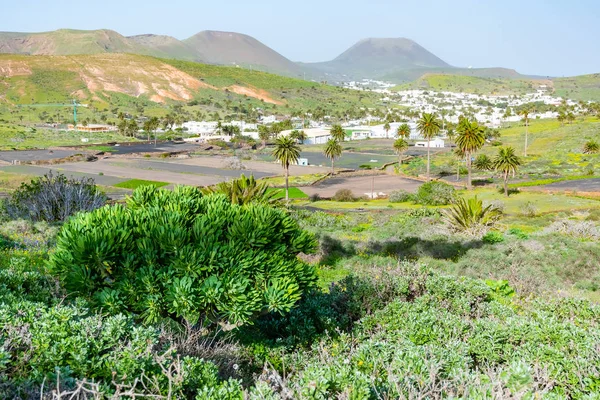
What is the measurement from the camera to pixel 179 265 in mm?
9234

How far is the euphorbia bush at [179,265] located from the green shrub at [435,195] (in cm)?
4690

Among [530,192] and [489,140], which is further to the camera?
[489,140]

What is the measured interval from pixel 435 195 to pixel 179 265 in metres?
49.6

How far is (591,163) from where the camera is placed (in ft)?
270

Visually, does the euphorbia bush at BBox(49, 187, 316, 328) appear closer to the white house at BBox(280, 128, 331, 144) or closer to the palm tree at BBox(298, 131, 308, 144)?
the palm tree at BBox(298, 131, 308, 144)

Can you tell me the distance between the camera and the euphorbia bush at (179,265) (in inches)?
353

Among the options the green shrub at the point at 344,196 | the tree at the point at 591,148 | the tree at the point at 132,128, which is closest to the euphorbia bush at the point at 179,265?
the green shrub at the point at 344,196

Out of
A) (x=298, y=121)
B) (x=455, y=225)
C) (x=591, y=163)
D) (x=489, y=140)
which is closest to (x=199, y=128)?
(x=298, y=121)

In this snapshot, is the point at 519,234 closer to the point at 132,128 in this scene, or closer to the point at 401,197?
the point at 401,197

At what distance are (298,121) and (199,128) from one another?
46078mm

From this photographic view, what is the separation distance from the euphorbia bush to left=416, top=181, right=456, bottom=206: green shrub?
4690 cm

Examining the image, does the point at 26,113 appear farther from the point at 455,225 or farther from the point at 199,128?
the point at 455,225

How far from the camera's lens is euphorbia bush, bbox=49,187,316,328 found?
897cm

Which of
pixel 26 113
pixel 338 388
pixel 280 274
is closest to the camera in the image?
pixel 338 388
